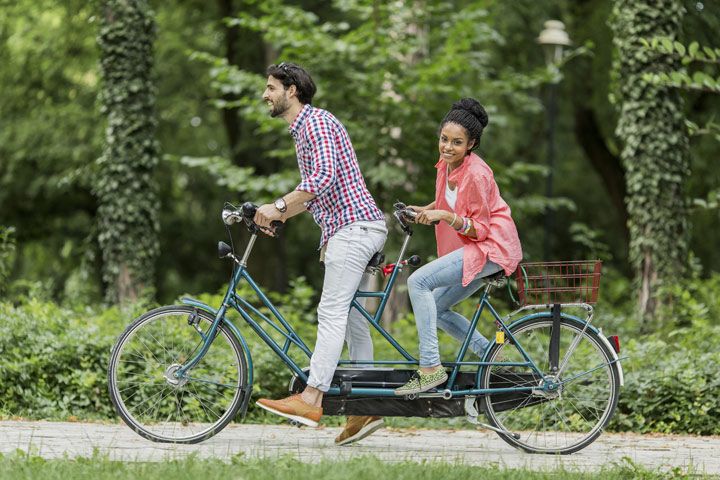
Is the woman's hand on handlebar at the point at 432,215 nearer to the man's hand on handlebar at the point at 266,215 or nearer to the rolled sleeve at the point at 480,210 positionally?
the rolled sleeve at the point at 480,210

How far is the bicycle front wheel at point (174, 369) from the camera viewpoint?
5.97m

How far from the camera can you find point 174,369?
19.8 feet

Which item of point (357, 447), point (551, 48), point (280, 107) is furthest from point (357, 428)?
point (551, 48)

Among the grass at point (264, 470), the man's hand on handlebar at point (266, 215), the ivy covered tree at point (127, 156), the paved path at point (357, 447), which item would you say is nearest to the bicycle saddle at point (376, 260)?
the man's hand on handlebar at point (266, 215)

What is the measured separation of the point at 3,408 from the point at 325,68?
6.44 meters

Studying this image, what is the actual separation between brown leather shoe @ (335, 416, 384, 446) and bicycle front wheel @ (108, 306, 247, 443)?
655mm

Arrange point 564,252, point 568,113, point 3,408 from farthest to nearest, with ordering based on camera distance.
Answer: point 564,252 < point 568,113 < point 3,408

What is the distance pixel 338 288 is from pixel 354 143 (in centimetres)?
681

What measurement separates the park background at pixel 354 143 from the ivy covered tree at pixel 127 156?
0.08ft

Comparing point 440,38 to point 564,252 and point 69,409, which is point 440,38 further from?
point 564,252

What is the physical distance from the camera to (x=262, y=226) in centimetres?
578

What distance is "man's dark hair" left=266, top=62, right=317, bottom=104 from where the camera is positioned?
5957 mm

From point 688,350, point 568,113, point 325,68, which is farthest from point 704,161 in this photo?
point 688,350

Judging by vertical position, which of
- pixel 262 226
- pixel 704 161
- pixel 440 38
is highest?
pixel 440 38
